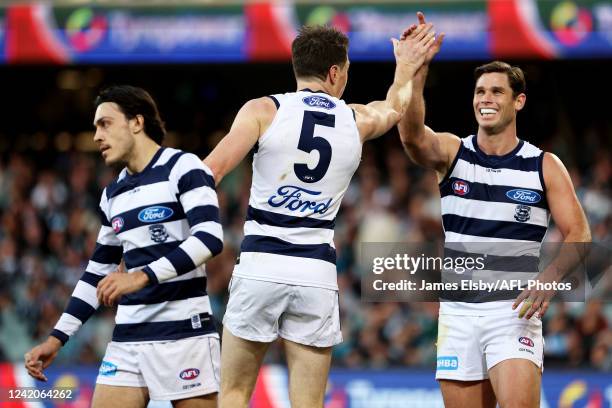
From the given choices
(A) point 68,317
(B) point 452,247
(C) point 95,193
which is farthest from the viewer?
(C) point 95,193

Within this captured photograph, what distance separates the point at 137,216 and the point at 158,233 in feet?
0.46

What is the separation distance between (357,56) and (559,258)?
7.25m

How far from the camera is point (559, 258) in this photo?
19.3 ft

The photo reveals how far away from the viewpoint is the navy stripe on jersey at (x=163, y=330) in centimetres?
534

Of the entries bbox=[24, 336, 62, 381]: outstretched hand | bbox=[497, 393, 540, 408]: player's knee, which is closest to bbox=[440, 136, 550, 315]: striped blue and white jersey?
bbox=[497, 393, 540, 408]: player's knee

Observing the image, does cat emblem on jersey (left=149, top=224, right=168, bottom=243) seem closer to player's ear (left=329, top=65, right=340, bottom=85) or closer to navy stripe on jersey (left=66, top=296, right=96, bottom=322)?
navy stripe on jersey (left=66, top=296, right=96, bottom=322)

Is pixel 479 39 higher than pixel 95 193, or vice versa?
pixel 479 39

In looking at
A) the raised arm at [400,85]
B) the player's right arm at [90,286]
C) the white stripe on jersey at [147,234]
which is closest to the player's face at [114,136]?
the player's right arm at [90,286]

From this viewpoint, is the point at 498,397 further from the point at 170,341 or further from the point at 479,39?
the point at 479,39

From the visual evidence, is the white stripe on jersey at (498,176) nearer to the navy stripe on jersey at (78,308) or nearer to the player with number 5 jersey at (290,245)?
the player with number 5 jersey at (290,245)

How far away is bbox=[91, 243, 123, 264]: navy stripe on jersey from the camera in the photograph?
5676mm

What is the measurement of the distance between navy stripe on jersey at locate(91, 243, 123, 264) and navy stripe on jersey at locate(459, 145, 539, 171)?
6.68 feet

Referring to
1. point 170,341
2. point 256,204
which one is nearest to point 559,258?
point 256,204

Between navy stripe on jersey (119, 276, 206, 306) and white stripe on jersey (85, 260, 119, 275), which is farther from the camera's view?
white stripe on jersey (85, 260, 119, 275)
